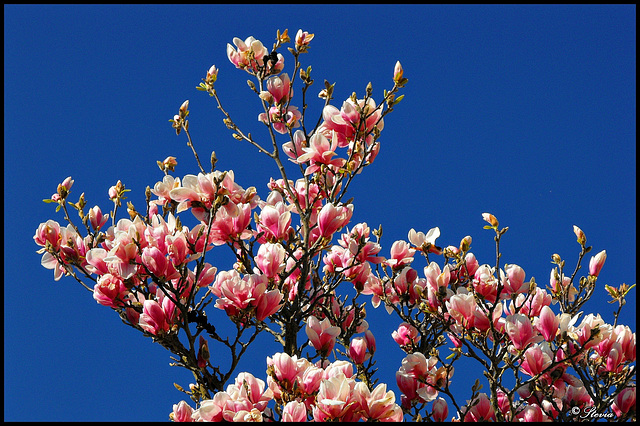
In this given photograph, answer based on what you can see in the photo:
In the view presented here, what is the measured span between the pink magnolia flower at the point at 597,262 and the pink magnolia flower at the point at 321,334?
1687 millimetres

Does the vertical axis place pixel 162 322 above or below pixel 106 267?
below

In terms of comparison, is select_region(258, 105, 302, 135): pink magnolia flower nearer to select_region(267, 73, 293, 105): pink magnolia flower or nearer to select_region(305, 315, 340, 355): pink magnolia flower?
select_region(267, 73, 293, 105): pink magnolia flower

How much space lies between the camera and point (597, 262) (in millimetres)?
3318

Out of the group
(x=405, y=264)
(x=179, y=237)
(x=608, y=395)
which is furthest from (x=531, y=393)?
(x=179, y=237)

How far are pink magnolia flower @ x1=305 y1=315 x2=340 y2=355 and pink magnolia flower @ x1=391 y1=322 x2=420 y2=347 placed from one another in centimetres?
80

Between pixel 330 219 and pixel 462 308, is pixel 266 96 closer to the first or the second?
pixel 330 219

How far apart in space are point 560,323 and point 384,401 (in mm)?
1210

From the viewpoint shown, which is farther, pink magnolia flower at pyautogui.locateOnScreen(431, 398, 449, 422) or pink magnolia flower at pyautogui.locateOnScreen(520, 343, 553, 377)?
pink magnolia flower at pyautogui.locateOnScreen(431, 398, 449, 422)

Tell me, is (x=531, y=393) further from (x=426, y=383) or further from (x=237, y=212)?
(x=237, y=212)

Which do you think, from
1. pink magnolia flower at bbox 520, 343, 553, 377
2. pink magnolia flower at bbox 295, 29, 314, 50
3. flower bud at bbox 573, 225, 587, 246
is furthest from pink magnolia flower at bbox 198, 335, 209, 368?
flower bud at bbox 573, 225, 587, 246

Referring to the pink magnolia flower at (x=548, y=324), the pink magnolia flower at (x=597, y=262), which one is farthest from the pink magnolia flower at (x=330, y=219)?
the pink magnolia flower at (x=597, y=262)

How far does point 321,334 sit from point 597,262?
70.8 inches

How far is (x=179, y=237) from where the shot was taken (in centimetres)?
262

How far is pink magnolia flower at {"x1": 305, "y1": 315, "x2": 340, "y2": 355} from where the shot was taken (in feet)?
9.47
